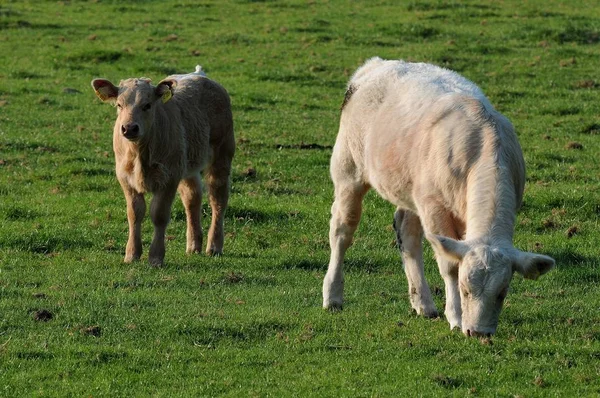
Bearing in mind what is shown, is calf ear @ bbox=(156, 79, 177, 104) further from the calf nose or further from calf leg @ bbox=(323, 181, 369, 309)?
calf leg @ bbox=(323, 181, 369, 309)

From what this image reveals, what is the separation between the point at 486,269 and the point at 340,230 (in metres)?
2.86

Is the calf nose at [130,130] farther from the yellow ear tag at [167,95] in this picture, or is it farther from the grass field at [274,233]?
the grass field at [274,233]

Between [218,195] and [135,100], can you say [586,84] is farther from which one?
[135,100]

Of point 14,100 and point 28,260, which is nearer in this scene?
point 28,260

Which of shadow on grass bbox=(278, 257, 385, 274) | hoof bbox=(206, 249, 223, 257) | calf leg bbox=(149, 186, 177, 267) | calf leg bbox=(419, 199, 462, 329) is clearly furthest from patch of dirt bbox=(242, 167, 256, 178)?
calf leg bbox=(419, 199, 462, 329)

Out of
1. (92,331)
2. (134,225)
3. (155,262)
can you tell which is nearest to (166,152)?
(134,225)

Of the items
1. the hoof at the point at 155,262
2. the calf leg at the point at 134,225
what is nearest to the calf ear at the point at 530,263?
the hoof at the point at 155,262

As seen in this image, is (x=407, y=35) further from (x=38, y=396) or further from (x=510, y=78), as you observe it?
(x=38, y=396)

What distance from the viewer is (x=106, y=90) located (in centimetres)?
1284

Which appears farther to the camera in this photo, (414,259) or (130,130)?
(130,130)

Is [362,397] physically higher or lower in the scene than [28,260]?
higher

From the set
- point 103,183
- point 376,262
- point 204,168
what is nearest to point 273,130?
point 103,183

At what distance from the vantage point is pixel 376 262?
1304 centimetres

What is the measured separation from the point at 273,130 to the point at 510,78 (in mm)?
7025
